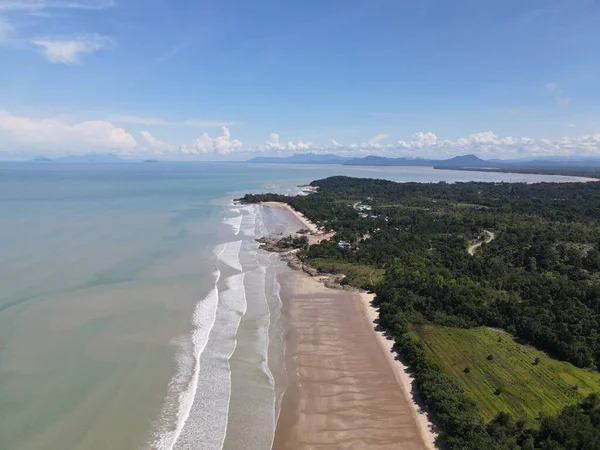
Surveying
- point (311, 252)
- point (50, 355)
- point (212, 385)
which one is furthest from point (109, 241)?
point (212, 385)

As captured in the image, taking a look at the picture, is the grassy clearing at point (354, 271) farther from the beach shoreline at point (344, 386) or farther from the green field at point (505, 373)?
the green field at point (505, 373)

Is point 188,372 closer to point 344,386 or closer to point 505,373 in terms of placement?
point 344,386

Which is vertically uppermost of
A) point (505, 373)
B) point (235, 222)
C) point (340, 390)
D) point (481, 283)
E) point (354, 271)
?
point (235, 222)

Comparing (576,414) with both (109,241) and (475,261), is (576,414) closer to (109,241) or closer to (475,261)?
(475,261)

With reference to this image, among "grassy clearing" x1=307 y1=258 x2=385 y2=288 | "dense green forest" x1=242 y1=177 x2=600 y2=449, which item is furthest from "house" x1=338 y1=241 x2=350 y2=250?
"grassy clearing" x1=307 y1=258 x2=385 y2=288

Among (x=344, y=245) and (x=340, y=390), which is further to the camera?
(x=344, y=245)

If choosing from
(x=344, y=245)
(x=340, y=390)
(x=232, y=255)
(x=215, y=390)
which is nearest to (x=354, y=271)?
(x=344, y=245)
